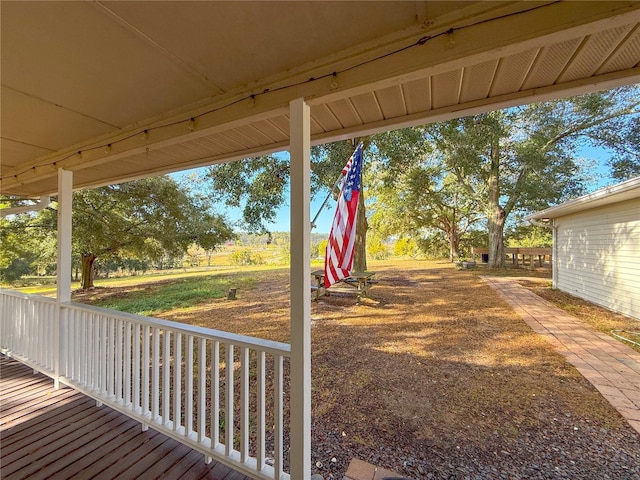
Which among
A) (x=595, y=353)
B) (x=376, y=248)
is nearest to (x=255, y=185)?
(x=595, y=353)

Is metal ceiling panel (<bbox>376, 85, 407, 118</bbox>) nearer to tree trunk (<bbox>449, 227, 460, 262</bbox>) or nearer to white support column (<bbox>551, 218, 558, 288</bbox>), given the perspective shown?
white support column (<bbox>551, 218, 558, 288</bbox>)

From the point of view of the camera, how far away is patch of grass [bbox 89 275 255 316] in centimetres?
664

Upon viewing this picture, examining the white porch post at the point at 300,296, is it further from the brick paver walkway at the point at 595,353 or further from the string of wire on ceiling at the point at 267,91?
the brick paver walkway at the point at 595,353

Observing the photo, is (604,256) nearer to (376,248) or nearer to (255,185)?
(255,185)

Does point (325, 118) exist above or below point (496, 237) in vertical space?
above

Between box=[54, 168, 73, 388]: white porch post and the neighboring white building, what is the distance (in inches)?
274

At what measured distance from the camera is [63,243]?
2471mm

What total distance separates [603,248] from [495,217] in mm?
5547

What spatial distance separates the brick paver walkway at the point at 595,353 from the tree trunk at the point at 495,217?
5.96 meters

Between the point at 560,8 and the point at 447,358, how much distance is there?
11.4ft

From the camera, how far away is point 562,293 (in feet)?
21.9

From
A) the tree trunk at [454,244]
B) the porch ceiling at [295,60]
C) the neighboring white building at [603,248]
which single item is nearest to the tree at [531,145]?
the neighboring white building at [603,248]

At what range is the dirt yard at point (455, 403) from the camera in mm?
1774

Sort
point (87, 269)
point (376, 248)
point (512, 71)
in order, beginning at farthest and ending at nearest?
point (376, 248)
point (87, 269)
point (512, 71)
